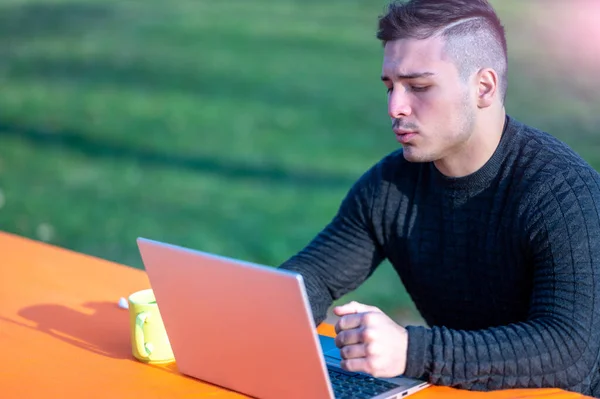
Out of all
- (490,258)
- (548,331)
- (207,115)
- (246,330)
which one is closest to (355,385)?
(246,330)

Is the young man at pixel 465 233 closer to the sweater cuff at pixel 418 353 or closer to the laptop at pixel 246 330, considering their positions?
the sweater cuff at pixel 418 353

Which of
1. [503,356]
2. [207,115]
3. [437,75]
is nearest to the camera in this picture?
[503,356]

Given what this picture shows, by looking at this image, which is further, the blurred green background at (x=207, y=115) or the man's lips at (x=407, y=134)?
the blurred green background at (x=207, y=115)

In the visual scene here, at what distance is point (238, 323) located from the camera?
59.7 inches

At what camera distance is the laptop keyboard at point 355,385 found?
155 cm

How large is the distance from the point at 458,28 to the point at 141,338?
92cm

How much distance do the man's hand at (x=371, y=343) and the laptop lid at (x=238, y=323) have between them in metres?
0.11

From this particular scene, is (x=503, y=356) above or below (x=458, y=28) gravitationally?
below

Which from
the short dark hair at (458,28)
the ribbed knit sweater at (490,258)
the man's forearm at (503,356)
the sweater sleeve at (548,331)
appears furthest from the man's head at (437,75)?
the man's forearm at (503,356)

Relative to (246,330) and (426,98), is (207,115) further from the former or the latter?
(246,330)

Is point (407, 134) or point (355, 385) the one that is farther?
point (407, 134)

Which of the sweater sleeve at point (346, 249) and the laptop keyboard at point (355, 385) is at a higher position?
the sweater sleeve at point (346, 249)

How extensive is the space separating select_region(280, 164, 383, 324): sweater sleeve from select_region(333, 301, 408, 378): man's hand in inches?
21.8

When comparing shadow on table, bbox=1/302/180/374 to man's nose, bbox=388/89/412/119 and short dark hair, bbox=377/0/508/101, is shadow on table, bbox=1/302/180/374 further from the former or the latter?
short dark hair, bbox=377/0/508/101
